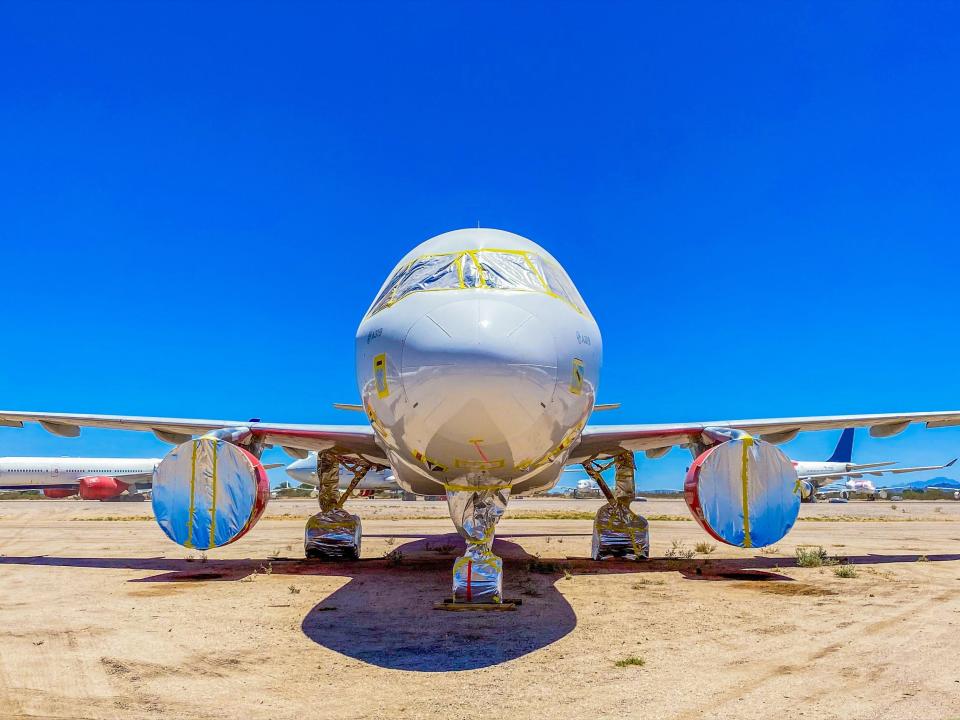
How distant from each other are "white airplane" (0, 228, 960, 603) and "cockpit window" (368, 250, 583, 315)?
2 cm

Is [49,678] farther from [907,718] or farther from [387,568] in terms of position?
[387,568]

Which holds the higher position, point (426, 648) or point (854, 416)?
point (854, 416)

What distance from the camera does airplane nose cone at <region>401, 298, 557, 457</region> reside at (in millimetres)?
5934

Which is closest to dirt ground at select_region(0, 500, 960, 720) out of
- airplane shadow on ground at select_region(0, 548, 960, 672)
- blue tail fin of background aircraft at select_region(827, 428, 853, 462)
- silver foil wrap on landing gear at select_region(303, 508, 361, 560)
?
airplane shadow on ground at select_region(0, 548, 960, 672)

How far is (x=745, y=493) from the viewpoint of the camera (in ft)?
27.7

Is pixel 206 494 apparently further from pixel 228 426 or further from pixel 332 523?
pixel 332 523

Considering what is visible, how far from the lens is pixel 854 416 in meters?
13.1

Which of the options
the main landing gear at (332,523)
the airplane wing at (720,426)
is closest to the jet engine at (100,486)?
the main landing gear at (332,523)

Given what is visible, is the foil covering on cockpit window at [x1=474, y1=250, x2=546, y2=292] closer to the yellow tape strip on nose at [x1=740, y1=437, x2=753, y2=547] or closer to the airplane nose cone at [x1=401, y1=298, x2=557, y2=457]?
the airplane nose cone at [x1=401, y1=298, x2=557, y2=457]

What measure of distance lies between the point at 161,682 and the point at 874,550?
16205mm

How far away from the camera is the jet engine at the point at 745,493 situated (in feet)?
27.4

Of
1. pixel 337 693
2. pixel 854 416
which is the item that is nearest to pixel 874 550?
pixel 854 416

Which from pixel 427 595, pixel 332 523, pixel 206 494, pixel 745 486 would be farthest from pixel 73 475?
pixel 745 486

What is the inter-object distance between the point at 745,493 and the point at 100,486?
63745 millimetres
